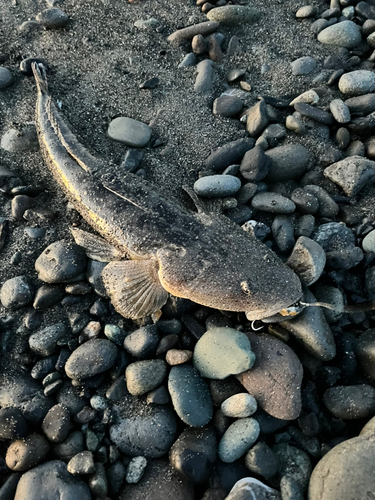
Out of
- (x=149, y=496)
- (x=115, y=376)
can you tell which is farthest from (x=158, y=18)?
(x=149, y=496)

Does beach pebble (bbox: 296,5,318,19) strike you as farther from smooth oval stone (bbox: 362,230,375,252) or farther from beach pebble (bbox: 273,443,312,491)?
beach pebble (bbox: 273,443,312,491)

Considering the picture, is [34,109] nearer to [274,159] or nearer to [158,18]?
[158,18]

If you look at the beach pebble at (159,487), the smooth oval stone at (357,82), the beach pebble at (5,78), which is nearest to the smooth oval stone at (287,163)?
the smooth oval stone at (357,82)

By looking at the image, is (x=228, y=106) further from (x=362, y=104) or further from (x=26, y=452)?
(x=26, y=452)

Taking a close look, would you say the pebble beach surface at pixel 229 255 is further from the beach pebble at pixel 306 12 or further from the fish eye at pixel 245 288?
the fish eye at pixel 245 288

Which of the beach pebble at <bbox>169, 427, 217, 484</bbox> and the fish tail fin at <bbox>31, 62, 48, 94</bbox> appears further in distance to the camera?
the fish tail fin at <bbox>31, 62, 48, 94</bbox>

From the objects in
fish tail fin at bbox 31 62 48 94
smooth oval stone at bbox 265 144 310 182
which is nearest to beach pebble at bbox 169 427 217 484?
smooth oval stone at bbox 265 144 310 182
